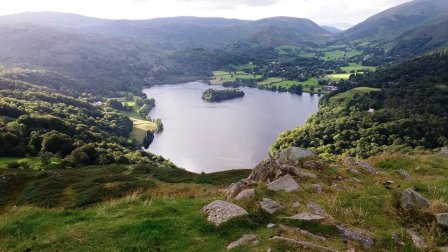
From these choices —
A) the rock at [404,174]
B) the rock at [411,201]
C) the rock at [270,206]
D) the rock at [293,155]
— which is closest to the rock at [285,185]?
the rock at [270,206]

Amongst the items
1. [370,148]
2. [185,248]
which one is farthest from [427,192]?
[370,148]

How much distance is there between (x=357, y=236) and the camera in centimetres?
1648

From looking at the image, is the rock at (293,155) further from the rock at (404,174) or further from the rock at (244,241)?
the rock at (244,241)

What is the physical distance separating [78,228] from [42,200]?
30.4 m

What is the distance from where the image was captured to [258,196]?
2061 cm

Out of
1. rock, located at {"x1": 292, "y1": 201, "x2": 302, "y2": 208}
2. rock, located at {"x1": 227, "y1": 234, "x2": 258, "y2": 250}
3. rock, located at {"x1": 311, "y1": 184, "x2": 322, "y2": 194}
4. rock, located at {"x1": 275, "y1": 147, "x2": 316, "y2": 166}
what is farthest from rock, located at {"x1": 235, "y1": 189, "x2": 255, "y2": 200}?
rock, located at {"x1": 275, "y1": 147, "x2": 316, "y2": 166}

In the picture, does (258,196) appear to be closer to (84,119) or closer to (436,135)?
(436,135)

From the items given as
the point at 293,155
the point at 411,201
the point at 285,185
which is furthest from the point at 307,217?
the point at 293,155

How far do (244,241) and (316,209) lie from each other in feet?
16.0

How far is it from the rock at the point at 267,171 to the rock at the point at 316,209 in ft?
19.4

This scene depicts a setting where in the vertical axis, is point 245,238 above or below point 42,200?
above

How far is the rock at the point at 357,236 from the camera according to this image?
16.1 meters

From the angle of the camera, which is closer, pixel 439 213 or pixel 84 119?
→ pixel 439 213

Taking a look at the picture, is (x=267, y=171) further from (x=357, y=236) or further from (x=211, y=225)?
(x=357, y=236)
